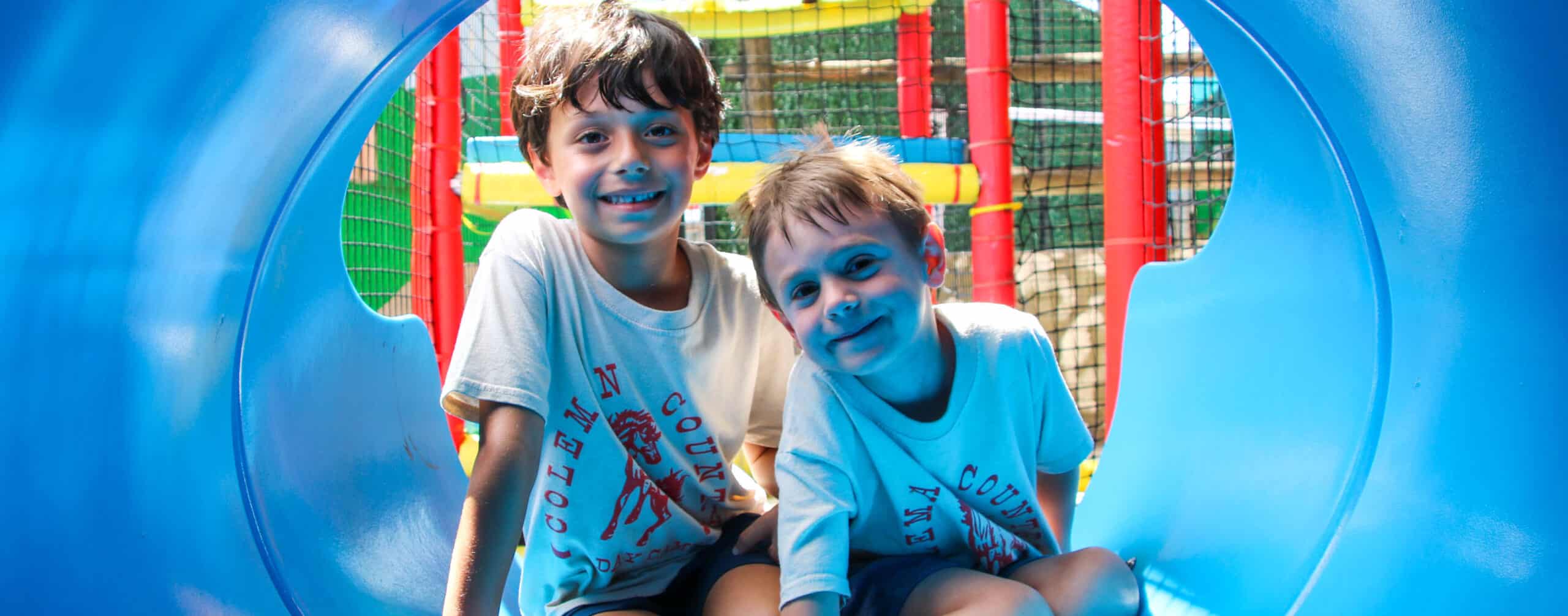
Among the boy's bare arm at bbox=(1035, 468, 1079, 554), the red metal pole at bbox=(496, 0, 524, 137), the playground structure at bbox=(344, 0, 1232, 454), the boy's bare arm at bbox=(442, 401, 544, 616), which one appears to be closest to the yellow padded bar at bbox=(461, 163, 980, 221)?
the playground structure at bbox=(344, 0, 1232, 454)

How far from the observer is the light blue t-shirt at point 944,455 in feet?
4.21

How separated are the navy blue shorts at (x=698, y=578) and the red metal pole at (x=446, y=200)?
1571 mm

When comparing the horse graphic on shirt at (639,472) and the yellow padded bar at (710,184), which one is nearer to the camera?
the horse graphic on shirt at (639,472)

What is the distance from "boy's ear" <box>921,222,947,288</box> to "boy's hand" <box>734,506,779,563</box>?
0.33 m

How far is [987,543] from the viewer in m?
1.34

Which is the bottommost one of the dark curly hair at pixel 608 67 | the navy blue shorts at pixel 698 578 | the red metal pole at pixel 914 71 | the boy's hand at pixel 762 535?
the navy blue shorts at pixel 698 578

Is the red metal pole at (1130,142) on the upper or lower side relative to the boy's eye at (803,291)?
upper

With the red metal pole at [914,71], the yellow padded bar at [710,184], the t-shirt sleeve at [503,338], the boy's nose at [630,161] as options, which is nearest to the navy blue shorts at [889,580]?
the t-shirt sleeve at [503,338]

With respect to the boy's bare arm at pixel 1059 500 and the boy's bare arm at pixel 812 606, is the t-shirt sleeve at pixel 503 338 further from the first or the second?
the boy's bare arm at pixel 1059 500

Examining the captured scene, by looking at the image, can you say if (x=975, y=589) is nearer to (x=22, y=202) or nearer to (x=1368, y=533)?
(x=1368, y=533)

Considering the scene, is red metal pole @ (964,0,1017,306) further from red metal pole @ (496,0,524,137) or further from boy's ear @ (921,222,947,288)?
boy's ear @ (921,222,947,288)

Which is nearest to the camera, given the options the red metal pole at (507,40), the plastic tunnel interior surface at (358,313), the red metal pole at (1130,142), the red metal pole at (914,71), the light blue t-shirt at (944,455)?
the plastic tunnel interior surface at (358,313)

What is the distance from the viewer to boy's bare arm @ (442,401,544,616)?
1178 mm

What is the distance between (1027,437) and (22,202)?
104cm
